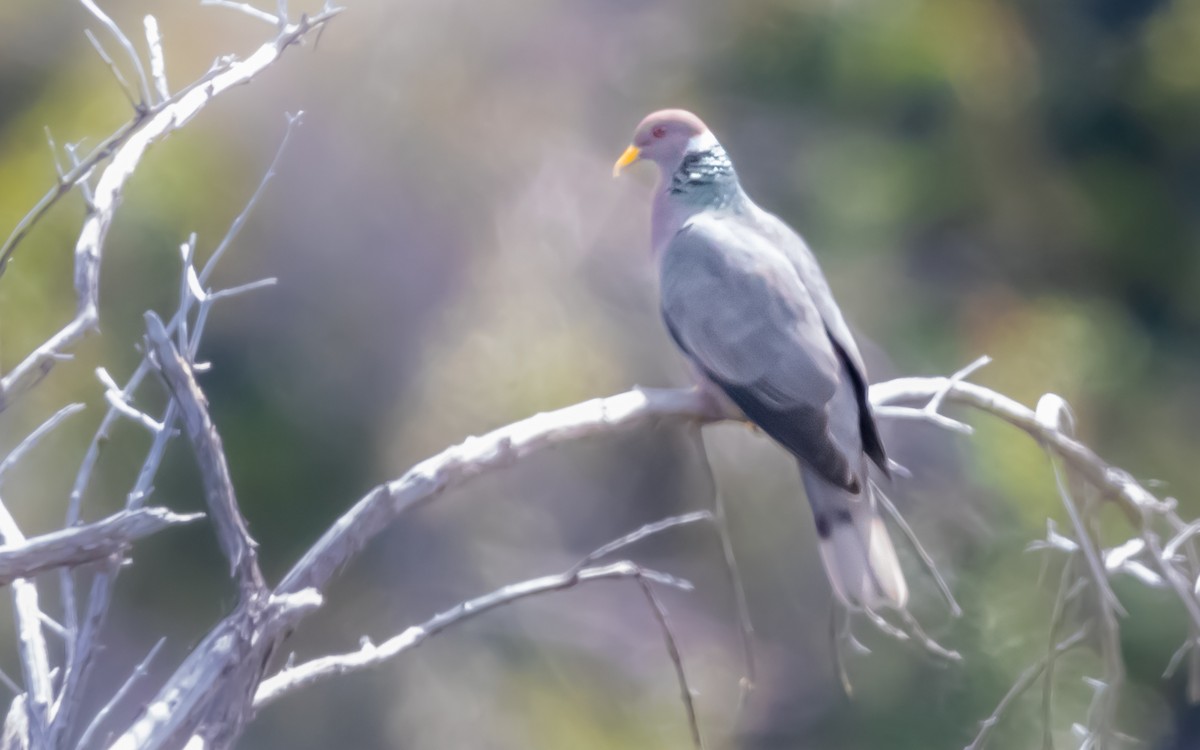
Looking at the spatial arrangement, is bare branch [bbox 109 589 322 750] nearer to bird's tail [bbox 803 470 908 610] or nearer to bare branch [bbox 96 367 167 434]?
bare branch [bbox 96 367 167 434]

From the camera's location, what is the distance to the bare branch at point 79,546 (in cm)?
93

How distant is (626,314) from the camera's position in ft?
11.3

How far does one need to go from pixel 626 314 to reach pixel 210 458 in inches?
94.2

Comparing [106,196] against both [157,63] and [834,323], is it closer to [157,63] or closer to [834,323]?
[157,63]

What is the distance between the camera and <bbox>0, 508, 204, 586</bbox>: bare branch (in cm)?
93

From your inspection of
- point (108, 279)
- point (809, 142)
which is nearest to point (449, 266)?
point (108, 279)

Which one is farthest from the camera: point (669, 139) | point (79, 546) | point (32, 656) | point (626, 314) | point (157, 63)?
point (626, 314)

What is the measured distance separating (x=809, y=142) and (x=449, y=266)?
114 centimetres

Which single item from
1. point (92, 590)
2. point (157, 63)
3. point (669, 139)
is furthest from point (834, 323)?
point (92, 590)

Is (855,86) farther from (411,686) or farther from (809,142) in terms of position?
(411,686)

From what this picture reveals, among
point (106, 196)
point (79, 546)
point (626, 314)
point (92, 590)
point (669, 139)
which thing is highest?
point (106, 196)

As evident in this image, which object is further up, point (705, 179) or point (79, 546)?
point (79, 546)

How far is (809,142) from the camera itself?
364 cm

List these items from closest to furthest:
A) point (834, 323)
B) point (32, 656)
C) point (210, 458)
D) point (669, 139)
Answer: point (210, 458)
point (32, 656)
point (834, 323)
point (669, 139)
